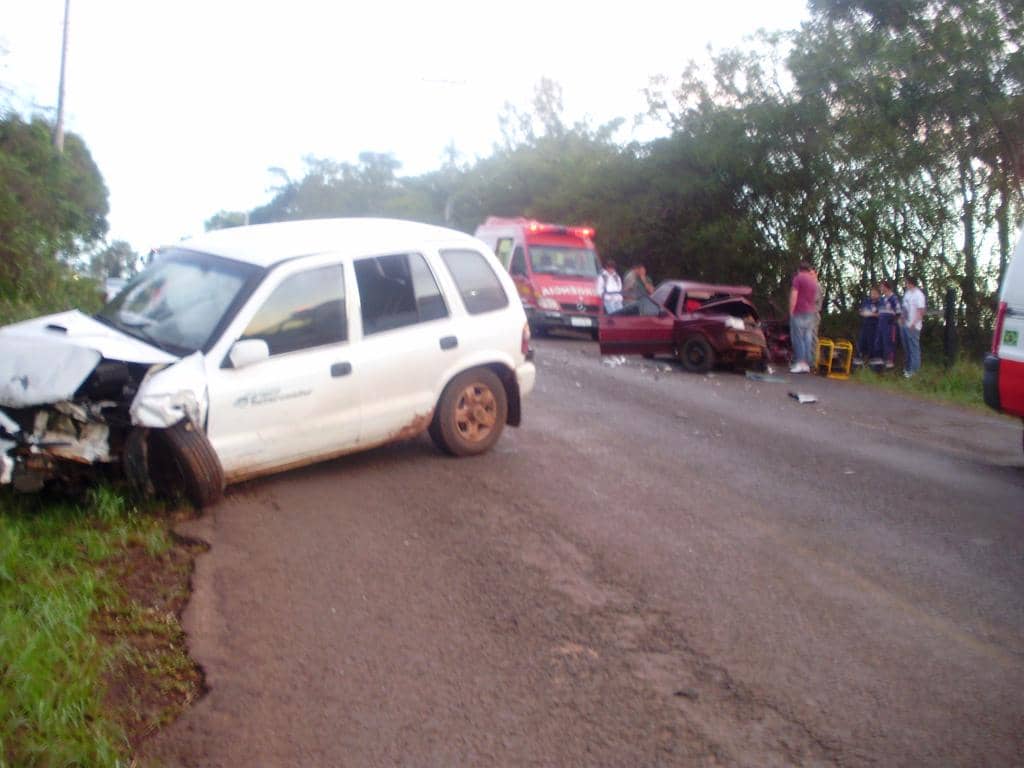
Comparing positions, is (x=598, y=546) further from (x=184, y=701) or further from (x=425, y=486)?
(x=184, y=701)

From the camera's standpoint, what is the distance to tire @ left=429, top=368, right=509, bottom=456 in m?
8.59

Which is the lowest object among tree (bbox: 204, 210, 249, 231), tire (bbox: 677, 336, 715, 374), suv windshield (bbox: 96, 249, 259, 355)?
tire (bbox: 677, 336, 715, 374)

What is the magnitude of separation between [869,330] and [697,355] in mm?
4215

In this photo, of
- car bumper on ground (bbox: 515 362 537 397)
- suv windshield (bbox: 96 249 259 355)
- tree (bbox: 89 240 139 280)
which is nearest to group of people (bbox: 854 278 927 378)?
car bumper on ground (bbox: 515 362 537 397)

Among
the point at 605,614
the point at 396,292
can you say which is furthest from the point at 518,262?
the point at 605,614

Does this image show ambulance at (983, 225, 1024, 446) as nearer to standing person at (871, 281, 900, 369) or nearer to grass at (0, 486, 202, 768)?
grass at (0, 486, 202, 768)

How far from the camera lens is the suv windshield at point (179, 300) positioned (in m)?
7.31

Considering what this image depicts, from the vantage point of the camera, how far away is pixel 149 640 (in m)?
5.15

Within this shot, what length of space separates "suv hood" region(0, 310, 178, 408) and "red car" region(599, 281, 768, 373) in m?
11.0

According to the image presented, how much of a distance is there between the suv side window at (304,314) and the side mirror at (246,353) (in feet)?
0.64

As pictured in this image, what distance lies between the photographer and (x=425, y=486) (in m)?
8.02

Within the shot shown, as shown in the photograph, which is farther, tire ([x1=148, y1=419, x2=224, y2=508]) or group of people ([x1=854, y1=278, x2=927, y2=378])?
group of people ([x1=854, y1=278, x2=927, y2=378])

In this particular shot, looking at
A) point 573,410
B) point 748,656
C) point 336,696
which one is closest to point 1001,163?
point 573,410

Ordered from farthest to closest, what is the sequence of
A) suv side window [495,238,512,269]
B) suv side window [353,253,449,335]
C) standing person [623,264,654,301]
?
standing person [623,264,654,301] → suv side window [495,238,512,269] → suv side window [353,253,449,335]
